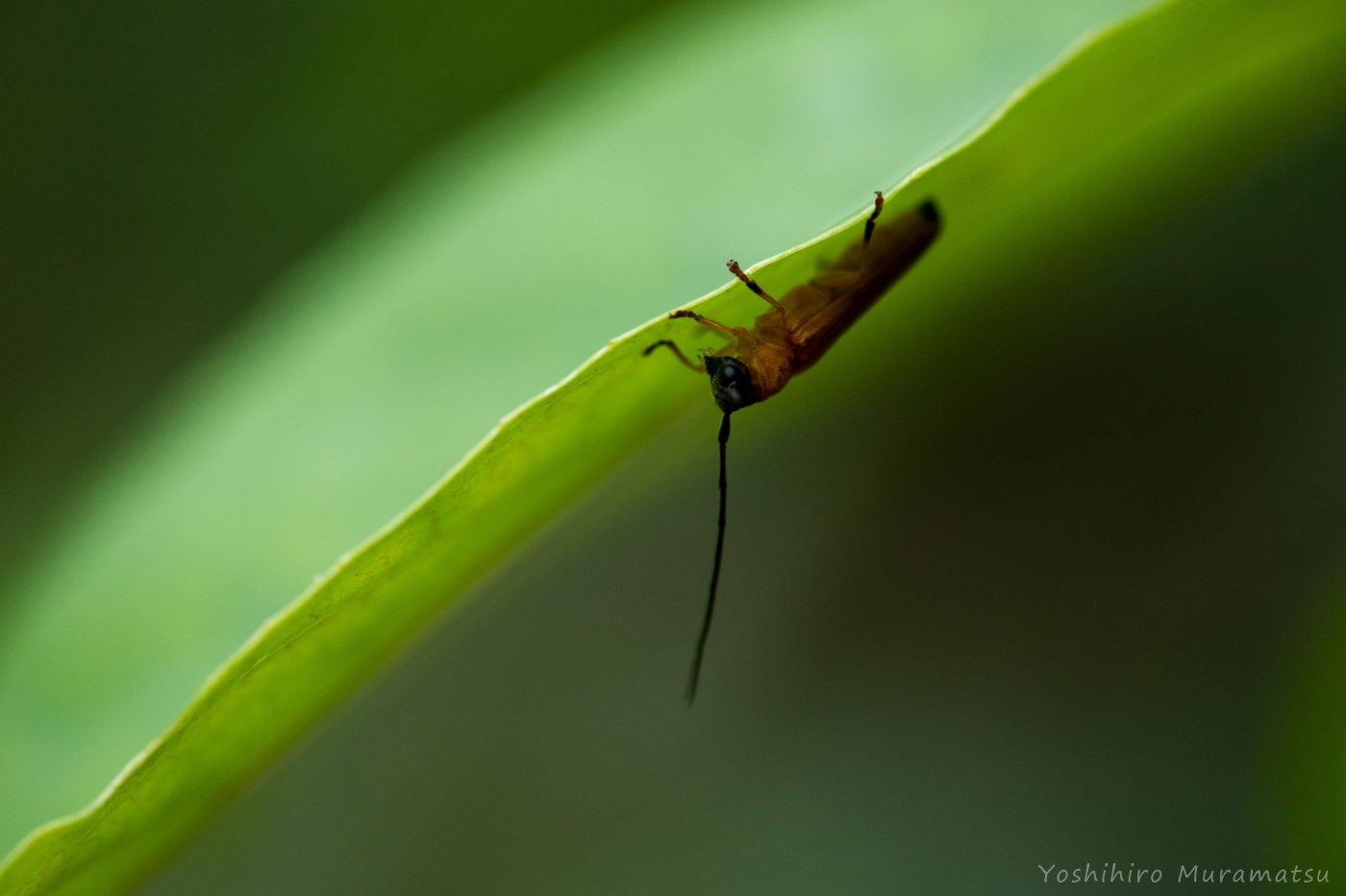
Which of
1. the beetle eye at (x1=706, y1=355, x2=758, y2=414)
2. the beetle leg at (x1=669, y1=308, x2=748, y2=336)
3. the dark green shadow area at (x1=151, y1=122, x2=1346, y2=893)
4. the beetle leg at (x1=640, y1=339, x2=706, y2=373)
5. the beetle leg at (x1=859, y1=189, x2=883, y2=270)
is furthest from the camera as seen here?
the dark green shadow area at (x1=151, y1=122, x2=1346, y2=893)

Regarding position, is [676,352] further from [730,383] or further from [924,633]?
[924,633]

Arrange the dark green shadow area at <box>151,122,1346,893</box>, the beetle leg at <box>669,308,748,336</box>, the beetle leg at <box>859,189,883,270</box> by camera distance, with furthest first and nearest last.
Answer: the dark green shadow area at <box>151,122,1346,893</box>
the beetle leg at <box>859,189,883,270</box>
the beetle leg at <box>669,308,748,336</box>

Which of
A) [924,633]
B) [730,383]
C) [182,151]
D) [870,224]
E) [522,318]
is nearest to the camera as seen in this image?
[870,224]

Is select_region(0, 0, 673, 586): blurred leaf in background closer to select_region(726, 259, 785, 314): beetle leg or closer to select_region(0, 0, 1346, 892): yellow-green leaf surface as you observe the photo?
select_region(0, 0, 1346, 892): yellow-green leaf surface

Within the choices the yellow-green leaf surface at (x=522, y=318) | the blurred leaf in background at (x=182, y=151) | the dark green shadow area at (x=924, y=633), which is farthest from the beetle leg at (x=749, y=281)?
the blurred leaf in background at (x=182, y=151)

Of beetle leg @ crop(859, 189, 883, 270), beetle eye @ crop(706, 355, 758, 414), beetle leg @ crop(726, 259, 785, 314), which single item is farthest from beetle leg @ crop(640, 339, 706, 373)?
beetle leg @ crop(859, 189, 883, 270)

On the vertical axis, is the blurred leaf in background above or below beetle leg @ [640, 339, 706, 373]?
above

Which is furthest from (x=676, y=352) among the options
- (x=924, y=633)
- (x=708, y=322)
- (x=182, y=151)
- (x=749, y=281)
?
(x=182, y=151)
